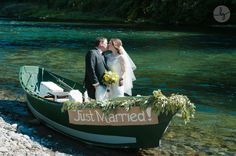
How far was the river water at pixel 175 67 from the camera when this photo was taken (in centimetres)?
1225

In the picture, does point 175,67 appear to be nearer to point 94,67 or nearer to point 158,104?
point 94,67

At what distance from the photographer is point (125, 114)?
10.0m

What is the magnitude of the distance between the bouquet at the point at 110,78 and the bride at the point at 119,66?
0.24 meters

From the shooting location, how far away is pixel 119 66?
11.6 metres

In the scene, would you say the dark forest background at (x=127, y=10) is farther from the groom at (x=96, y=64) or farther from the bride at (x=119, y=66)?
the groom at (x=96, y=64)

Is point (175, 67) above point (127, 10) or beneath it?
beneath

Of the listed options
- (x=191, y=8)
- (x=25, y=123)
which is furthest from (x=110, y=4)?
(x=25, y=123)

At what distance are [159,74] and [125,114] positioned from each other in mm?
11733

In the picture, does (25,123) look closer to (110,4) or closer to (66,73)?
(66,73)

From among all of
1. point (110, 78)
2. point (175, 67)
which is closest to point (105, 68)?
point (110, 78)

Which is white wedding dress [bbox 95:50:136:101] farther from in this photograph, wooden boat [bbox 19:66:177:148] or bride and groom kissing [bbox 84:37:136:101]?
wooden boat [bbox 19:66:177:148]

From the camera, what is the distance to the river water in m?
12.2

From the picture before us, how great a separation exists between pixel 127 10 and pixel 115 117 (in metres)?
54.7

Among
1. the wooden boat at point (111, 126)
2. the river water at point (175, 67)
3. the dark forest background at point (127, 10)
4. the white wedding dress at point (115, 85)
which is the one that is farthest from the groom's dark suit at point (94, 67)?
the dark forest background at point (127, 10)
